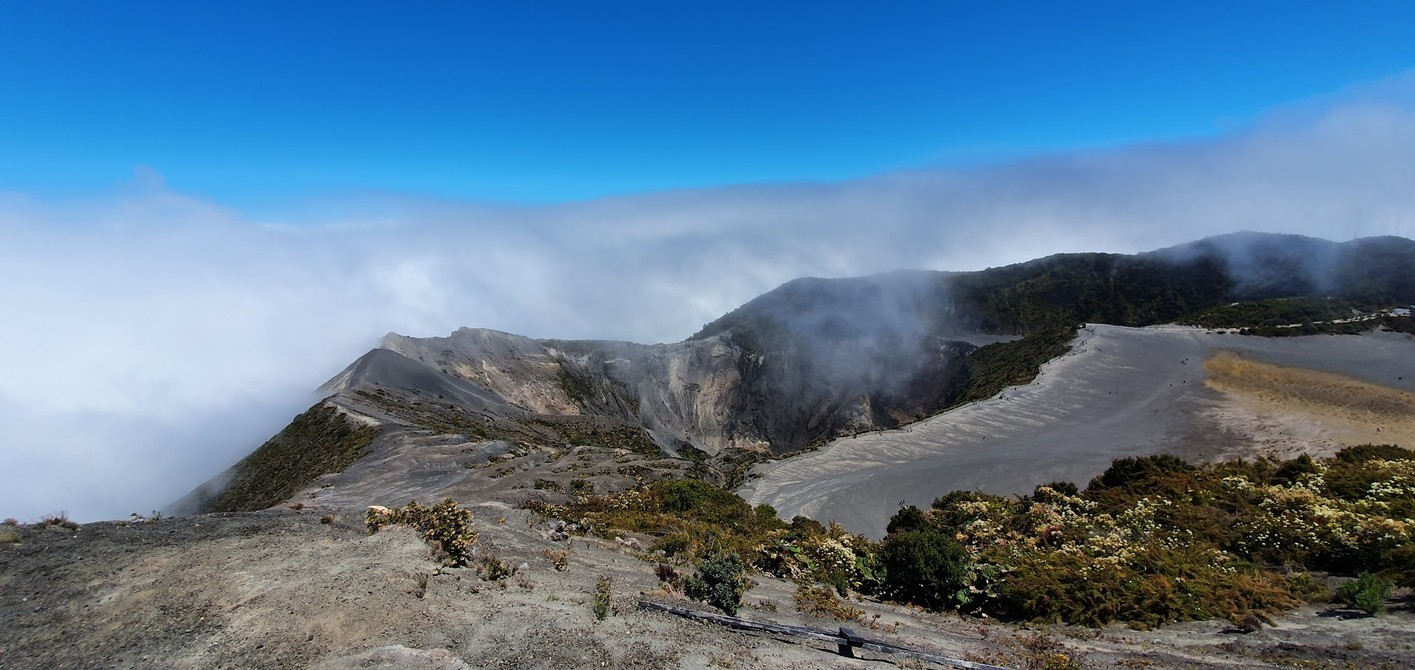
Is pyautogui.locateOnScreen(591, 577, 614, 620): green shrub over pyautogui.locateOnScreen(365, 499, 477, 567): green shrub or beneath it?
beneath

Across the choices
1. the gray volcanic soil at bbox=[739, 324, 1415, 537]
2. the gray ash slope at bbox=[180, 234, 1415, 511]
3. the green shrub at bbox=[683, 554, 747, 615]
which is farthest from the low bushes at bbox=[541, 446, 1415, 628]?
the gray ash slope at bbox=[180, 234, 1415, 511]

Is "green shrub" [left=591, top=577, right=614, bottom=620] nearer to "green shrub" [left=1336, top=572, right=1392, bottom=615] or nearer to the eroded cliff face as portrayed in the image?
"green shrub" [left=1336, top=572, right=1392, bottom=615]

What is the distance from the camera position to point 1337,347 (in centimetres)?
6231

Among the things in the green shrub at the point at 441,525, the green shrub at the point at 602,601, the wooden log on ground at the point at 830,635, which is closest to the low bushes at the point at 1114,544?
the wooden log on ground at the point at 830,635

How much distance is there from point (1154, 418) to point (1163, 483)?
26.9m

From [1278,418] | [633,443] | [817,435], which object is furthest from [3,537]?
[817,435]

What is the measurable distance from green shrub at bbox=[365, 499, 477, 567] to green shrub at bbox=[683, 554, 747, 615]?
4646mm

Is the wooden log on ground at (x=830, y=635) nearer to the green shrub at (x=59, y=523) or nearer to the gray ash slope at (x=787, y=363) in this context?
the green shrub at (x=59, y=523)

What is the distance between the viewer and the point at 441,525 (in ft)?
45.7

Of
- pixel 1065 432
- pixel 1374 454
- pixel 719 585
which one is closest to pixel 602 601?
pixel 719 585

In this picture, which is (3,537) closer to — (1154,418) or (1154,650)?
(1154,650)

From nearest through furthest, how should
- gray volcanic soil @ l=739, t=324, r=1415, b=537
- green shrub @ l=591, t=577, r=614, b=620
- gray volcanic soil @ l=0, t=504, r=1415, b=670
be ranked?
1. gray volcanic soil @ l=0, t=504, r=1415, b=670
2. green shrub @ l=591, t=577, r=614, b=620
3. gray volcanic soil @ l=739, t=324, r=1415, b=537

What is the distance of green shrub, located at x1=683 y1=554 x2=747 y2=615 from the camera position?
11797mm

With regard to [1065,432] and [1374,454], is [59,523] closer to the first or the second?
[1374,454]
